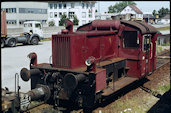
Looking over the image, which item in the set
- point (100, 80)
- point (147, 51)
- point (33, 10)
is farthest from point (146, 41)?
point (33, 10)

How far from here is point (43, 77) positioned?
722cm

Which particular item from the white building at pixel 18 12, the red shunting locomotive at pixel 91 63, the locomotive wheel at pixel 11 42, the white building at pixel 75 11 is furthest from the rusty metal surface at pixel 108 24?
the white building at pixel 75 11

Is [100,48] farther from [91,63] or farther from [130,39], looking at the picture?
[91,63]

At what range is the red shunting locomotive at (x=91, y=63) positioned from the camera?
20.9ft

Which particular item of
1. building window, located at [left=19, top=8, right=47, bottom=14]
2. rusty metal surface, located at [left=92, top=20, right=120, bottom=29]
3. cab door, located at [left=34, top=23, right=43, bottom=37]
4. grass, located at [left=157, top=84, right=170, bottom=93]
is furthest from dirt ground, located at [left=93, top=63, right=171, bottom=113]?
building window, located at [left=19, top=8, right=47, bottom=14]

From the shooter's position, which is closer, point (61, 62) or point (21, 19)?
point (61, 62)

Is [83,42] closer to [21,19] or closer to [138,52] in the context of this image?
[138,52]

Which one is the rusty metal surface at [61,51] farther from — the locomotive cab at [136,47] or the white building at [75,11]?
the white building at [75,11]

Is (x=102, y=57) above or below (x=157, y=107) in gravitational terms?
above

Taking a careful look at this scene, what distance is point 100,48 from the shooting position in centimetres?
806

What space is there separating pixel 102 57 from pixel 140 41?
1832 mm

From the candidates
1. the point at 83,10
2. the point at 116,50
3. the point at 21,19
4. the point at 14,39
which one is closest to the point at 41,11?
the point at 21,19

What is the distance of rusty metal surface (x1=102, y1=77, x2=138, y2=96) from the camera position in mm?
7232

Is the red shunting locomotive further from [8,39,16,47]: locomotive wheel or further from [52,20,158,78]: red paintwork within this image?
[8,39,16,47]: locomotive wheel
